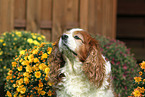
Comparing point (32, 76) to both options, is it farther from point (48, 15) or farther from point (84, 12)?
point (84, 12)

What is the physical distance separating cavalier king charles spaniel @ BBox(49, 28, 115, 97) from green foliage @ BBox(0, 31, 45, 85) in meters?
1.82

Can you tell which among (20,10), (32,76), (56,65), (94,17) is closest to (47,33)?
(20,10)

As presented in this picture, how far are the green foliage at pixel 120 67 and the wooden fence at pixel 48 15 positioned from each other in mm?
1248

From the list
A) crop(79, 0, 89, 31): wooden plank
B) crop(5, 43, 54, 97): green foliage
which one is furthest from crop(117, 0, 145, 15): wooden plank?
crop(5, 43, 54, 97): green foliage

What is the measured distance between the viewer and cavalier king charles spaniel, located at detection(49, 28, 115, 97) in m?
3.00

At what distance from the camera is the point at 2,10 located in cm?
594

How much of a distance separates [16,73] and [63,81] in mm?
1048

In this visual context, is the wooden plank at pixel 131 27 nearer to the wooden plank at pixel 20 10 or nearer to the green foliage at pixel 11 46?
the wooden plank at pixel 20 10

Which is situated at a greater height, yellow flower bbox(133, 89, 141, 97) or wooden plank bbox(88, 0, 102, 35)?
wooden plank bbox(88, 0, 102, 35)

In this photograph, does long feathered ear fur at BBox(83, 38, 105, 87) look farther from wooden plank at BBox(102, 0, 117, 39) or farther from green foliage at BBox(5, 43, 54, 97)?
wooden plank at BBox(102, 0, 117, 39)

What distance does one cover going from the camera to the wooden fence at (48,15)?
5.91 meters

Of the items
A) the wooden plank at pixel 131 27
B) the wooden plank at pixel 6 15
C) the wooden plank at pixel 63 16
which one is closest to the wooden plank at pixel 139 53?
the wooden plank at pixel 131 27

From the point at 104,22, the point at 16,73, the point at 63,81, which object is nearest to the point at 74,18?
the point at 104,22

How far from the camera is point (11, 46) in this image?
487 cm
